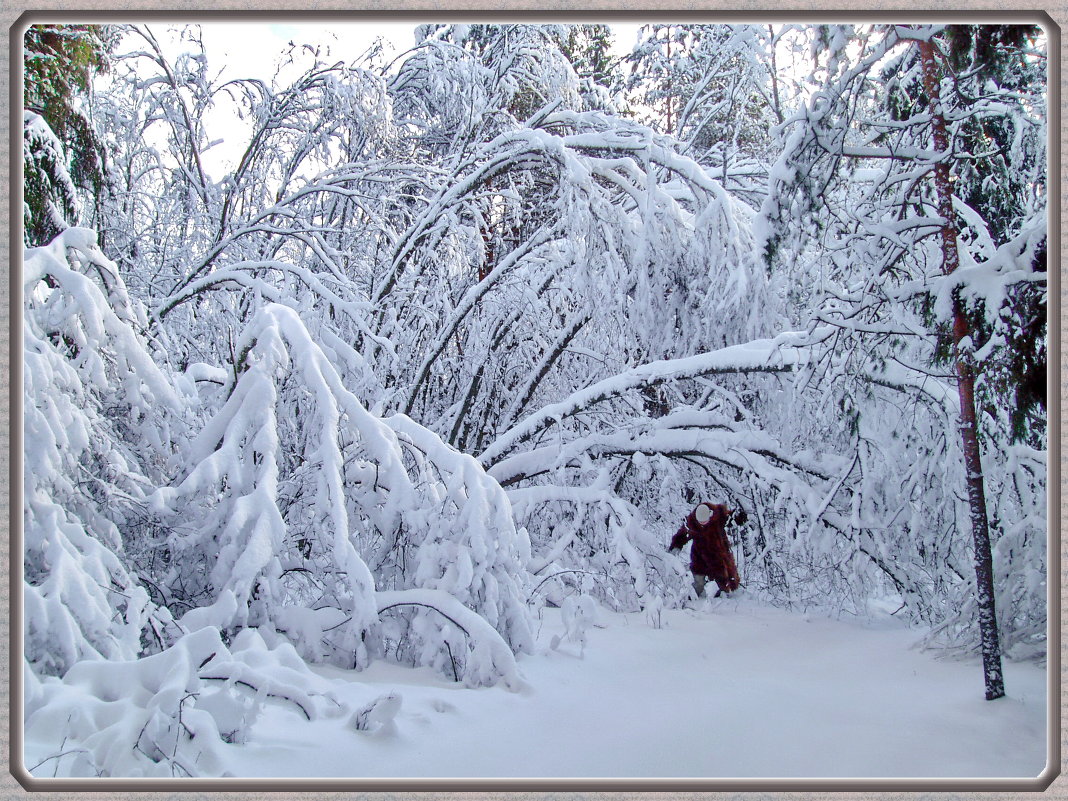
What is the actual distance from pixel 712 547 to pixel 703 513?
0.31m

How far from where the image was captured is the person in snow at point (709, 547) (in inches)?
225

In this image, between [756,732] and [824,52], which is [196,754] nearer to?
[756,732]

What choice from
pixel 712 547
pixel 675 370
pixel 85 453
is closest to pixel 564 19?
pixel 85 453

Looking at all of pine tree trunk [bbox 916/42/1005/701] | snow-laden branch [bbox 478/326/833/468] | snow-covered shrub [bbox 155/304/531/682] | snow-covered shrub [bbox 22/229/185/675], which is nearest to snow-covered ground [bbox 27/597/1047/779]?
pine tree trunk [bbox 916/42/1005/701]

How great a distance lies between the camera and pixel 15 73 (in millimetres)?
Answer: 2848

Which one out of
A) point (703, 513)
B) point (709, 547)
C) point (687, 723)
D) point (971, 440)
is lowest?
point (709, 547)

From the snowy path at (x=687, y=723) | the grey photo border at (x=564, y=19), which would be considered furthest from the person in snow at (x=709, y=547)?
the grey photo border at (x=564, y=19)

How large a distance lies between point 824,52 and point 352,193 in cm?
394

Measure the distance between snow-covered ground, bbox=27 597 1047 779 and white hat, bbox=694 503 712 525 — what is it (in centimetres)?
137

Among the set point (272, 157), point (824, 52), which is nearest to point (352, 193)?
point (272, 157)

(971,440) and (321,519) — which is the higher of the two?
(971,440)

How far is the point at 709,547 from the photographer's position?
5.80 meters

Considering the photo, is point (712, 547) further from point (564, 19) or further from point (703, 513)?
point (564, 19)

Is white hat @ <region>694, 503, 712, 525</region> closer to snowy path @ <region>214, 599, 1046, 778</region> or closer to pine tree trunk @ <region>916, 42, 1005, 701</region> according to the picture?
snowy path @ <region>214, 599, 1046, 778</region>
